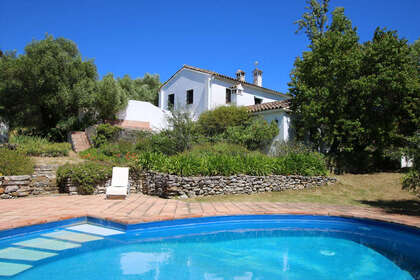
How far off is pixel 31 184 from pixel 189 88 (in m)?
17.0

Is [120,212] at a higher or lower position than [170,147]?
lower

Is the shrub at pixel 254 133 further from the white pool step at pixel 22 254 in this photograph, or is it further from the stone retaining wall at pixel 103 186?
the white pool step at pixel 22 254

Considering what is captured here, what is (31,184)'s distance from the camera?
354 inches

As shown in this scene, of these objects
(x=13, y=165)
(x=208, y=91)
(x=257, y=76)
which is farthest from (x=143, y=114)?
(x=257, y=76)

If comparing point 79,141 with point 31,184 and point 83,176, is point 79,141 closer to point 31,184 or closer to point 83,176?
point 31,184

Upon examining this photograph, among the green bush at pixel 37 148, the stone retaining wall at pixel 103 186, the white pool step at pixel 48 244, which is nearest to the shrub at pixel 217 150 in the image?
the stone retaining wall at pixel 103 186

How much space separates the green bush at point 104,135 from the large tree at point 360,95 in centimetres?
1155

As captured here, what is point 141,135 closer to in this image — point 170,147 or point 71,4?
point 170,147

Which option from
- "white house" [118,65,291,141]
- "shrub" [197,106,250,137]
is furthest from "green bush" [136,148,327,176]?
"shrub" [197,106,250,137]

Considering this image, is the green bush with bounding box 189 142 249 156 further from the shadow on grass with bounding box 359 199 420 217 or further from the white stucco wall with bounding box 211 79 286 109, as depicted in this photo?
the white stucco wall with bounding box 211 79 286 109

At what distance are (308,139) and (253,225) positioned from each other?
44.0 ft

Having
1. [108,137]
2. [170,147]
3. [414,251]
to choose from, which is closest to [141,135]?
[108,137]

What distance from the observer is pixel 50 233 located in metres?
5.05

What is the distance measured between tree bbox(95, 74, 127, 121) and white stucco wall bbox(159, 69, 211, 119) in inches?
205
